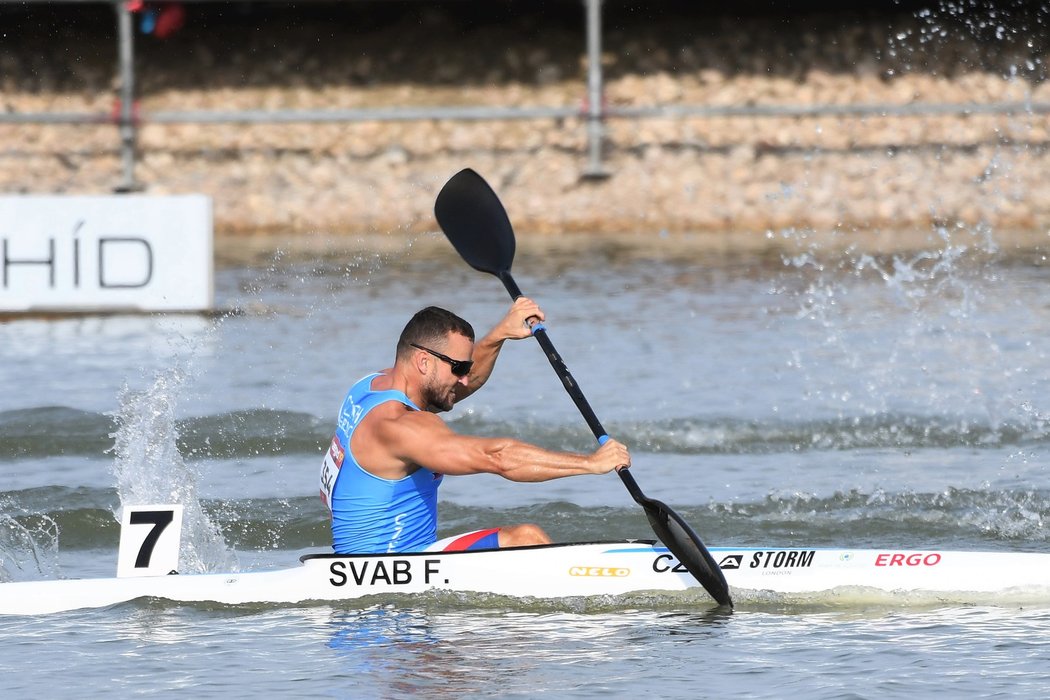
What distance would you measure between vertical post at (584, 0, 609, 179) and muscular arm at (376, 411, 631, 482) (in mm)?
16191

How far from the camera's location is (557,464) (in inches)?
272

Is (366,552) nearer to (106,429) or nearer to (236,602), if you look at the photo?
(236,602)

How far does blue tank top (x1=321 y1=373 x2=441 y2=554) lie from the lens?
7207 millimetres

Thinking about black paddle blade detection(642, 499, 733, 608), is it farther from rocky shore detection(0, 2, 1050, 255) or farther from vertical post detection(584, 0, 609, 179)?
vertical post detection(584, 0, 609, 179)

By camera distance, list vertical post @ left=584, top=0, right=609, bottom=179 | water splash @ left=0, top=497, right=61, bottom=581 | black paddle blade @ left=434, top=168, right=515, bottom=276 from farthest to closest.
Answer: vertical post @ left=584, top=0, right=609, bottom=179
black paddle blade @ left=434, top=168, right=515, bottom=276
water splash @ left=0, top=497, right=61, bottom=581

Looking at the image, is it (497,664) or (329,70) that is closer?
(497,664)

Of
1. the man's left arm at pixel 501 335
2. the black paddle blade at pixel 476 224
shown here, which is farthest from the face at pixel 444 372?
the black paddle blade at pixel 476 224

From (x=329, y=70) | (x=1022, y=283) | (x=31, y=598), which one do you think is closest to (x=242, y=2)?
(x=329, y=70)

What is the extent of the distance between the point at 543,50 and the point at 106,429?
14.4 m

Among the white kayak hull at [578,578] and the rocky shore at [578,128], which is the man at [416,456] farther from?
the rocky shore at [578,128]

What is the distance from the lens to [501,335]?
7828 mm

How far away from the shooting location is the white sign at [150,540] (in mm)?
7453

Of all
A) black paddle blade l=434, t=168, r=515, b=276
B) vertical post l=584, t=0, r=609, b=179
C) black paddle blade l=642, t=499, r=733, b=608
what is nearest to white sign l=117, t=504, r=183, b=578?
black paddle blade l=642, t=499, r=733, b=608

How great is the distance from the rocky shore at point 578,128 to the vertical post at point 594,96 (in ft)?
0.83
